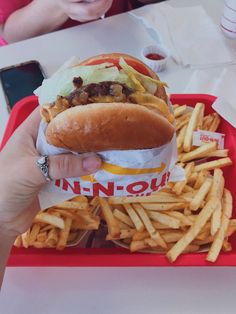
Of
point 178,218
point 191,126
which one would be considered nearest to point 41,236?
point 178,218

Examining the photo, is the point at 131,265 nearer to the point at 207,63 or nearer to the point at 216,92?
the point at 216,92

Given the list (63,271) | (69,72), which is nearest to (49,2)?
(69,72)

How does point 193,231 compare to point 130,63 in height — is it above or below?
below

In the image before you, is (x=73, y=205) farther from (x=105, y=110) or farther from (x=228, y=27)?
(x=228, y=27)

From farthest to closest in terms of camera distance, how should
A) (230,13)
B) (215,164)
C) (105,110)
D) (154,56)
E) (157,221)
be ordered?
(230,13) → (154,56) → (215,164) → (157,221) → (105,110)

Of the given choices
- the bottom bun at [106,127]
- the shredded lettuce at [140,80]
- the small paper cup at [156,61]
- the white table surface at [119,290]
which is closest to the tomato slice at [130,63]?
the shredded lettuce at [140,80]

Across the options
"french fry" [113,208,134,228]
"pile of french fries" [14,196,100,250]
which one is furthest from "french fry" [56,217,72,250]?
"french fry" [113,208,134,228]
